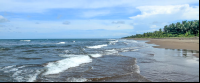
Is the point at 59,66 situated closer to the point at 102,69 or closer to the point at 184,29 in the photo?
the point at 102,69

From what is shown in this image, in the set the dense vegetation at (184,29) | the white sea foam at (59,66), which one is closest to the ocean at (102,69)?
the white sea foam at (59,66)

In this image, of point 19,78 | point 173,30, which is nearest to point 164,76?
point 19,78

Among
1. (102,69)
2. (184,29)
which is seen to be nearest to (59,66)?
(102,69)

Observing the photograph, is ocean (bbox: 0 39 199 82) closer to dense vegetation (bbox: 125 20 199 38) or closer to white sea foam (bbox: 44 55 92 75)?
white sea foam (bbox: 44 55 92 75)

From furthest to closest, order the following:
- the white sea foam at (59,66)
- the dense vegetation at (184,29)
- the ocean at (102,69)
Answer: the dense vegetation at (184,29)
the white sea foam at (59,66)
the ocean at (102,69)

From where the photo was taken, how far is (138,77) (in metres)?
5.58

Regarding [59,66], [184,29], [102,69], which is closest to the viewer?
[102,69]

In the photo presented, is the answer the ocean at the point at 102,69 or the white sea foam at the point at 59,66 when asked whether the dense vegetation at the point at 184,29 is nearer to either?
the ocean at the point at 102,69

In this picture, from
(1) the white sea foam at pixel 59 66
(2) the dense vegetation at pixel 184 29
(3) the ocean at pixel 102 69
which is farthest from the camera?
(2) the dense vegetation at pixel 184 29

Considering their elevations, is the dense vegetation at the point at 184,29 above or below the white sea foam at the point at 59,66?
above

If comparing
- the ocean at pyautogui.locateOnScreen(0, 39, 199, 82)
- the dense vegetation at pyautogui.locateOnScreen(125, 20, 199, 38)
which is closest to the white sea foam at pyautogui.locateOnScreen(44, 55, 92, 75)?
the ocean at pyautogui.locateOnScreen(0, 39, 199, 82)

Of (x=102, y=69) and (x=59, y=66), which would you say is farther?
(x=59, y=66)

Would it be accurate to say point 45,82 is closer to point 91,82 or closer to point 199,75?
point 91,82

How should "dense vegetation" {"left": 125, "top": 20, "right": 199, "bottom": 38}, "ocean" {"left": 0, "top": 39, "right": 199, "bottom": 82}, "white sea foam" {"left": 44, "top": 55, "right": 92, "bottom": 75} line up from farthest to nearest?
1. "dense vegetation" {"left": 125, "top": 20, "right": 199, "bottom": 38}
2. "white sea foam" {"left": 44, "top": 55, "right": 92, "bottom": 75}
3. "ocean" {"left": 0, "top": 39, "right": 199, "bottom": 82}
